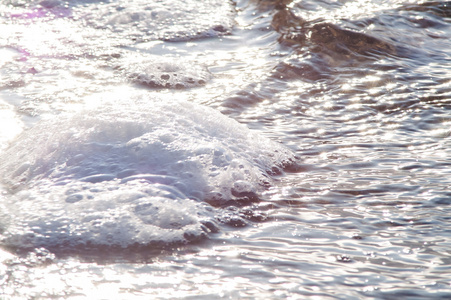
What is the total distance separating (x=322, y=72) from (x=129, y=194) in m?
2.30

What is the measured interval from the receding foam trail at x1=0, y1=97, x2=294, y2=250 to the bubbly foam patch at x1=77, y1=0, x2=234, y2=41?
2198mm

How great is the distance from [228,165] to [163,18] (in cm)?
320

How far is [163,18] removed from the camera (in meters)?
5.41

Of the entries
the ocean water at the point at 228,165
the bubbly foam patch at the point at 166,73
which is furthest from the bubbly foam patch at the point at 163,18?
the bubbly foam patch at the point at 166,73

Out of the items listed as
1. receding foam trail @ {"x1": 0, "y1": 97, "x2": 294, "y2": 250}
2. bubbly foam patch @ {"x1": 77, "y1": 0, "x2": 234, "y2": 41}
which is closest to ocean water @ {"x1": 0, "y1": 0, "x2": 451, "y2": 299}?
receding foam trail @ {"x1": 0, "y1": 97, "x2": 294, "y2": 250}

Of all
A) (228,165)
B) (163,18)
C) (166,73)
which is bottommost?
(228,165)

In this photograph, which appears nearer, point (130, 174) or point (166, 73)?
point (130, 174)

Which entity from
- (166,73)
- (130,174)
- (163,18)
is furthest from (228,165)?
(163,18)

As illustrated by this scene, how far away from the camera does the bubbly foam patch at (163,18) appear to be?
5051 millimetres

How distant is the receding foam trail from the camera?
2.17 metres

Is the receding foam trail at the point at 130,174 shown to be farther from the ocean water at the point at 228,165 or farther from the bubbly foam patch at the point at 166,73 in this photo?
the bubbly foam patch at the point at 166,73

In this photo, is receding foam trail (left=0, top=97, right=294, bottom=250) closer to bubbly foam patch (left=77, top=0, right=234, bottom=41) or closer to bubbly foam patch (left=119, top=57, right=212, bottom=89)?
bubbly foam patch (left=119, top=57, right=212, bottom=89)

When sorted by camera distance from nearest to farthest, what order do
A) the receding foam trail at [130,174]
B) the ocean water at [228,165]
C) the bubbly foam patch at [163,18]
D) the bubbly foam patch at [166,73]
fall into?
the ocean water at [228,165], the receding foam trail at [130,174], the bubbly foam patch at [166,73], the bubbly foam patch at [163,18]

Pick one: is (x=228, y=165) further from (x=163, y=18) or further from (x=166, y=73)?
(x=163, y=18)
